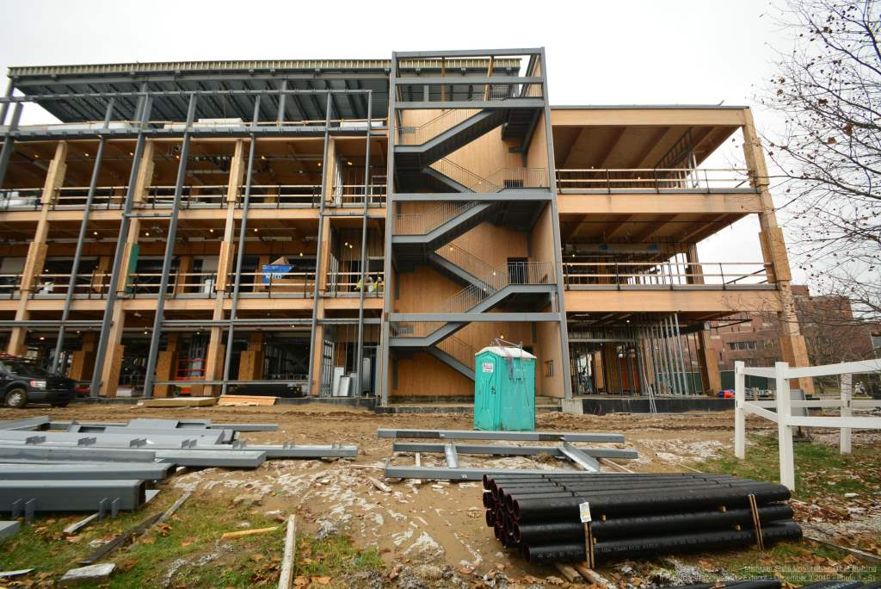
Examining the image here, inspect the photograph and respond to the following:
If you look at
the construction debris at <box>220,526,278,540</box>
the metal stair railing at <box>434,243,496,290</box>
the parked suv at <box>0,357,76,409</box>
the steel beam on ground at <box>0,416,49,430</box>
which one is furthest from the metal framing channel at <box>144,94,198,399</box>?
the construction debris at <box>220,526,278,540</box>

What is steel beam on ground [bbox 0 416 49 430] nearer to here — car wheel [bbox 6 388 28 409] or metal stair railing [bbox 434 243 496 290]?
car wheel [bbox 6 388 28 409]

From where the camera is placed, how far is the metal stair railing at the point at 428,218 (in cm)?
1872

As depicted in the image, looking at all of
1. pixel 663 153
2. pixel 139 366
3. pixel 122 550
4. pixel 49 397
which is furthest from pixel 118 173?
pixel 663 153

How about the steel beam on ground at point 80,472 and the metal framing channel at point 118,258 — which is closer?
the steel beam on ground at point 80,472

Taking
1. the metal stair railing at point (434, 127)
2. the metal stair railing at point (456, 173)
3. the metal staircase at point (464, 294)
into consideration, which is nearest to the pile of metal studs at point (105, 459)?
the metal staircase at point (464, 294)

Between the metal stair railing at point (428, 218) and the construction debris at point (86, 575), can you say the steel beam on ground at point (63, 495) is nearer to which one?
the construction debris at point (86, 575)

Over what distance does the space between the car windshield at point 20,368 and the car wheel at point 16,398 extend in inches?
25.4

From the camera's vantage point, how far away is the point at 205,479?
5.88m

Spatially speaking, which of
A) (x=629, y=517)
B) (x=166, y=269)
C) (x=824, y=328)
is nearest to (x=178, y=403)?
(x=166, y=269)

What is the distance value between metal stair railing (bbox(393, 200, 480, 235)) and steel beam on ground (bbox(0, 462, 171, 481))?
47.6 ft

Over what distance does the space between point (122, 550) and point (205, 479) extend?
2159 mm

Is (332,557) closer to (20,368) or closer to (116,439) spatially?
(116,439)

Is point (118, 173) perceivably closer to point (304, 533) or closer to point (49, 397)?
point (49, 397)

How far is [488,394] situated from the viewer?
34.6 ft
